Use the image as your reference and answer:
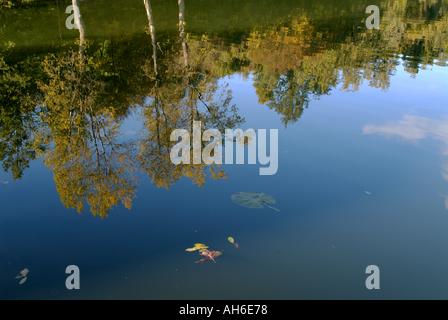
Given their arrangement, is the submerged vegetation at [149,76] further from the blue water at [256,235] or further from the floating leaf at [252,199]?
the floating leaf at [252,199]

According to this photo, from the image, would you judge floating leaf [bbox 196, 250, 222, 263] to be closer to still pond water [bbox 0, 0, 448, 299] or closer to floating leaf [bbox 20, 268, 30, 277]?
still pond water [bbox 0, 0, 448, 299]

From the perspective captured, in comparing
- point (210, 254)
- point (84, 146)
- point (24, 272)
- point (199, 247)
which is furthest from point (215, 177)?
point (24, 272)

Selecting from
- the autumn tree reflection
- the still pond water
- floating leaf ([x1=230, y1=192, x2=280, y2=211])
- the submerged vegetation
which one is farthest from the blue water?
the submerged vegetation

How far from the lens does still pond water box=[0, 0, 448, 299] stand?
5.16 m

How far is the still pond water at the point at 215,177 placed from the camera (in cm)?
516

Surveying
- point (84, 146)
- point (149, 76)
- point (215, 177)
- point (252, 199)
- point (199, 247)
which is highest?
point (149, 76)

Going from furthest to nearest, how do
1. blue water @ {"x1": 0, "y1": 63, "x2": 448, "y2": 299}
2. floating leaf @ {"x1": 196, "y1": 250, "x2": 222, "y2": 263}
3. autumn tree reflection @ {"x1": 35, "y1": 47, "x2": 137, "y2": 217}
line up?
autumn tree reflection @ {"x1": 35, "y1": 47, "x2": 137, "y2": 217}, floating leaf @ {"x1": 196, "y1": 250, "x2": 222, "y2": 263}, blue water @ {"x1": 0, "y1": 63, "x2": 448, "y2": 299}

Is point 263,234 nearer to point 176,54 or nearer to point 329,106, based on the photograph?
point 329,106

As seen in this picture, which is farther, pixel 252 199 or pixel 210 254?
pixel 252 199

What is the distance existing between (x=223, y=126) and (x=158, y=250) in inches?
213

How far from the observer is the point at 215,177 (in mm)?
7684

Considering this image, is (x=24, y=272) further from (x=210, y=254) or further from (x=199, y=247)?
(x=210, y=254)

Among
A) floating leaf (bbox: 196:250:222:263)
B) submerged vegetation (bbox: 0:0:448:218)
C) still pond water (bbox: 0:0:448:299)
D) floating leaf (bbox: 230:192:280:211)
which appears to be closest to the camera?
still pond water (bbox: 0:0:448:299)
